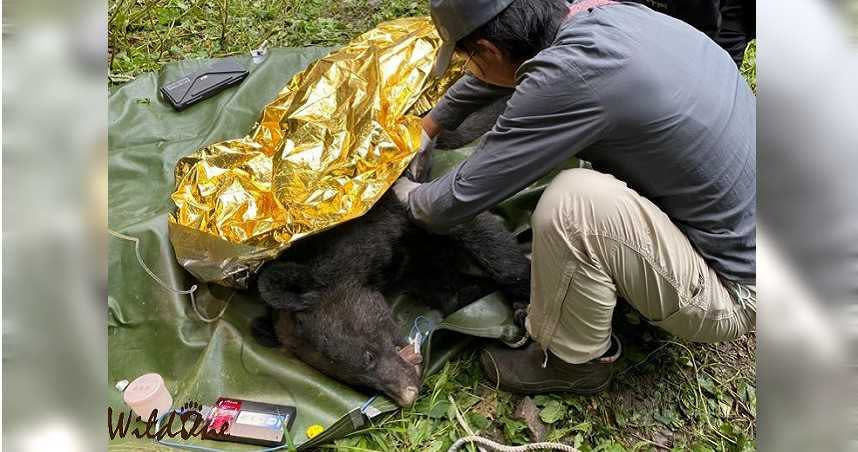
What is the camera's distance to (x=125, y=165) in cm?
384

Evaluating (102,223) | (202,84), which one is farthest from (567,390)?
(202,84)

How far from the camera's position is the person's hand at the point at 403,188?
323 centimetres


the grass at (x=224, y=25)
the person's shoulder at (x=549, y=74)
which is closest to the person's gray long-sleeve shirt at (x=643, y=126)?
the person's shoulder at (x=549, y=74)

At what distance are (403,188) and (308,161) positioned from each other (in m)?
0.52

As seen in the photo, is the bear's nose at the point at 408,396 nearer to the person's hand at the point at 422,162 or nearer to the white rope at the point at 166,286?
the white rope at the point at 166,286

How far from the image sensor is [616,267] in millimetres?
2506

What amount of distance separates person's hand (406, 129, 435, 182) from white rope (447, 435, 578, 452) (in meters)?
1.38

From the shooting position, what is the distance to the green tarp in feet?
9.69

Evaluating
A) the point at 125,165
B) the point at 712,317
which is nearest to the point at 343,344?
the point at 712,317

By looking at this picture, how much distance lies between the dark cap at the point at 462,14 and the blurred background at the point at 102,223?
144cm

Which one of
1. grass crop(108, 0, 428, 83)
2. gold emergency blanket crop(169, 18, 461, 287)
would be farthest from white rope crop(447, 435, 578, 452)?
grass crop(108, 0, 428, 83)

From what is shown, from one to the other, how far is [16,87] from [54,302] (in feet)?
1.20

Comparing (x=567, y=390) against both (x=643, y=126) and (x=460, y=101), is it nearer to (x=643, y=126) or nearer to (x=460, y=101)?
(x=643, y=126)

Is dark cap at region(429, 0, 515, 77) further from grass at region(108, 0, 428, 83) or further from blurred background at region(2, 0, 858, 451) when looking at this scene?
grass at region(108, 0, 428, 83)
